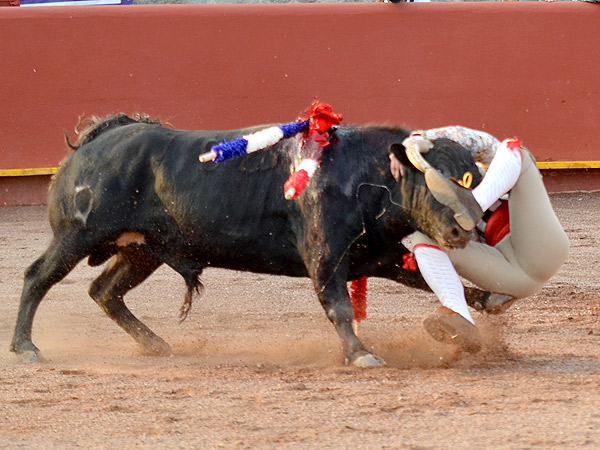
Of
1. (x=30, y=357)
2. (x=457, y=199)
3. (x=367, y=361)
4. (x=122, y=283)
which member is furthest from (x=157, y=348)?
(x=457, y=199)

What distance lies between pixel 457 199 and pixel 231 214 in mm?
1160

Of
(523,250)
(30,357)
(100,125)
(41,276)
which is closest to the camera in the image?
(523,250)

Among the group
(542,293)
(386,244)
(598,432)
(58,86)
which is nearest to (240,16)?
(58,86)

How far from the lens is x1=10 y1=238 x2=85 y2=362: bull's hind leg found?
5.22 meters

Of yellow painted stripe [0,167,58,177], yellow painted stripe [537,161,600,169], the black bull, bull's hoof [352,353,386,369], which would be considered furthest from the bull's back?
yellow painted stripe [537,161,600,169]

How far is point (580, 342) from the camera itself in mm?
5191

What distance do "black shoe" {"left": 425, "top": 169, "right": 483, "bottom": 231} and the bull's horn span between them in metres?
0.09

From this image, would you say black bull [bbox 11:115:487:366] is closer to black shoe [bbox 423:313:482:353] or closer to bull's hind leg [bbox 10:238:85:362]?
bull's hind leg [bbox 10:238:85:362]

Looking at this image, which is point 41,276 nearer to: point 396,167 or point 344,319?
point 344,319

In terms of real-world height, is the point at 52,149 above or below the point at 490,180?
below

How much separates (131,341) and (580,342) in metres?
2.39

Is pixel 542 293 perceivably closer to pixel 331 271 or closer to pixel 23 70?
pixel 331 271

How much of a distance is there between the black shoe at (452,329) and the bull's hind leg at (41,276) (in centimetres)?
192

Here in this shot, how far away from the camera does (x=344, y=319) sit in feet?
15.1
